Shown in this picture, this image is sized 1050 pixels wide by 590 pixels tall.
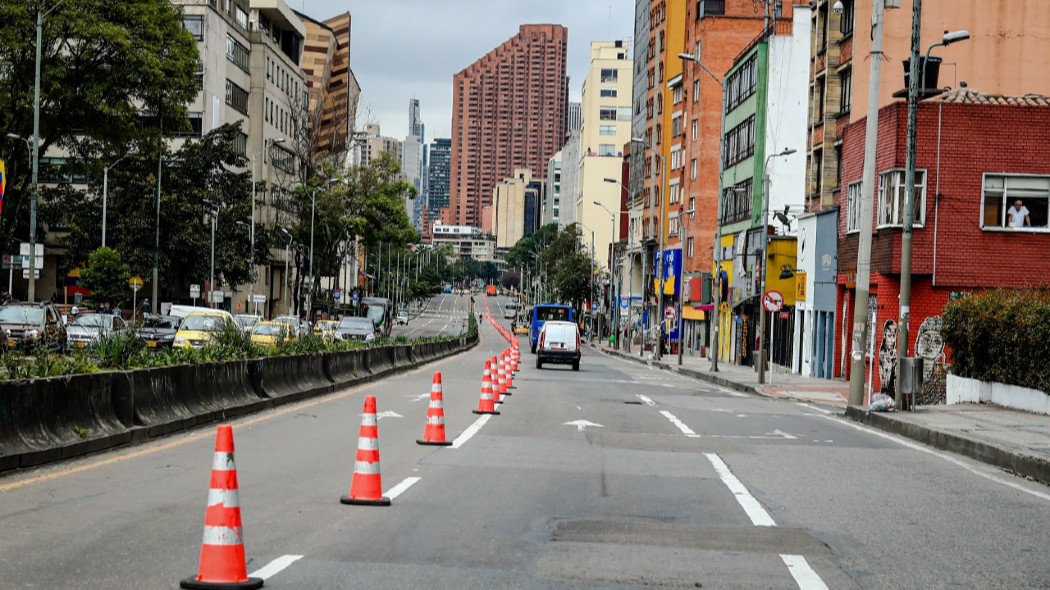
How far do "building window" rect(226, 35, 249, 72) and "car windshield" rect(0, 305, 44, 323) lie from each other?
58.7 metres

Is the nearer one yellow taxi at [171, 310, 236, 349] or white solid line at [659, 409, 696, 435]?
white solid line at [659, 409, 696, 435]

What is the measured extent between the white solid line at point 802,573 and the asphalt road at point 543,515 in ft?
0.11

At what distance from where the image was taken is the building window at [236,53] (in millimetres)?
Answer: 92156

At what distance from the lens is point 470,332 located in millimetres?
85500

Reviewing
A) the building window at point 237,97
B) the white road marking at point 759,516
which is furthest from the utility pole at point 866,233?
the building window at point 237,97

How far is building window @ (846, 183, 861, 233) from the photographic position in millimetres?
42031

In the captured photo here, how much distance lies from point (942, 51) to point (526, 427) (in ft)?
97.1

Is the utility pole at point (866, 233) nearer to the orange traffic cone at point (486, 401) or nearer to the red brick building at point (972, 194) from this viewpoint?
the orange traffic cone at point (486, 401)

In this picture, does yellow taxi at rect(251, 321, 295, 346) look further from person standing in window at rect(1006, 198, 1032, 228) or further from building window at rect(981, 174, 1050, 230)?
person standing in window at rect(1006, 198, 1032, 228)

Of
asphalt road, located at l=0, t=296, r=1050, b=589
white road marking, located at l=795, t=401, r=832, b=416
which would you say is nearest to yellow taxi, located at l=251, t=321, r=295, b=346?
asphalt road, located at l=0, t=296, r=1050, b=589

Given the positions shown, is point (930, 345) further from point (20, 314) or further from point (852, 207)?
point (20, 314)

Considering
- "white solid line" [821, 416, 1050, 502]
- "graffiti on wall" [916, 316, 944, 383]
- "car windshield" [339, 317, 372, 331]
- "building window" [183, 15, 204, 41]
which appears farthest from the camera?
"building window" [183, 15, 204, 41]

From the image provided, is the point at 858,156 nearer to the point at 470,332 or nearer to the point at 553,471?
the point at 553,471

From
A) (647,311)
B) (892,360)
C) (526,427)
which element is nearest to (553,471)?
(526,427)
